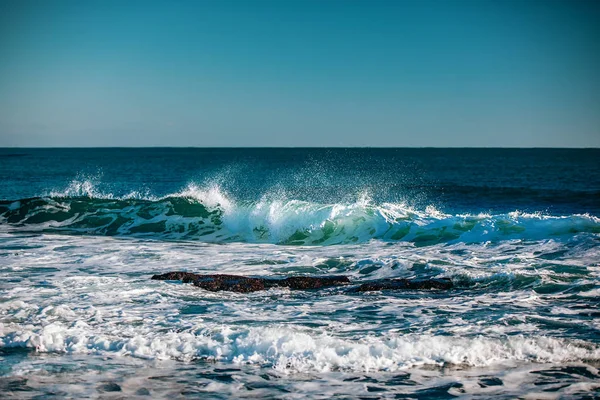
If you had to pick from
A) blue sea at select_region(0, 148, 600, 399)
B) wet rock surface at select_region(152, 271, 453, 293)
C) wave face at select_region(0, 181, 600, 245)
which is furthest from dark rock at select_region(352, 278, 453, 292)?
wave face at select_region(0, 181, 600, 245)

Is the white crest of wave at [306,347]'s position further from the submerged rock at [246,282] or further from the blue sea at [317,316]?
the submerged rock at [246,282]

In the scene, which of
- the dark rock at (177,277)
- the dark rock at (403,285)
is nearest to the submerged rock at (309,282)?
the dark rock at (403,285)

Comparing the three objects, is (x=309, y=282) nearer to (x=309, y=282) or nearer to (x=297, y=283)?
(x=309, y=282)

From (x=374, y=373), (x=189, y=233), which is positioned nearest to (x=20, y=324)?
(x=374, y=373)

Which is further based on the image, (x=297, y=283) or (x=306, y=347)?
(x=297, y=283)

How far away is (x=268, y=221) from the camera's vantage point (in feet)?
69.3

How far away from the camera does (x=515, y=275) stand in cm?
1137

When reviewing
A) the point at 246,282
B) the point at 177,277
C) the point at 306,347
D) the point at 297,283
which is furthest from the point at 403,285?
the point at 177,277

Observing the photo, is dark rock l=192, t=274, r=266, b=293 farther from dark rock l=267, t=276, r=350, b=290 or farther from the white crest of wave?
the white crest of wave

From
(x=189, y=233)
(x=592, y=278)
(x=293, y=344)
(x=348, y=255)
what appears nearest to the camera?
(x=293, y=344)

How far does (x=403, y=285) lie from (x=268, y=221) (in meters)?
10.8

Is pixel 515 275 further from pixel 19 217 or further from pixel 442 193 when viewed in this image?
pixel 442 193

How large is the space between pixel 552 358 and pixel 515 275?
483cm

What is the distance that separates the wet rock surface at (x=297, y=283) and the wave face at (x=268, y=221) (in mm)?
6701
